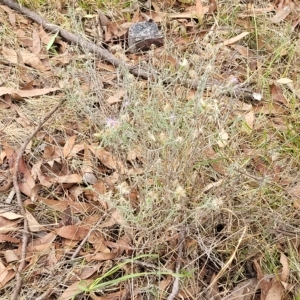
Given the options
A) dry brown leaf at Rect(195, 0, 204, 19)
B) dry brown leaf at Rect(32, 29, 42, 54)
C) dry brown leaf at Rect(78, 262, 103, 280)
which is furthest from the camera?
dry brown leaf at Rect(195, 0, 204, 19)

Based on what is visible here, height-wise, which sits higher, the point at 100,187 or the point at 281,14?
the point at 281,14

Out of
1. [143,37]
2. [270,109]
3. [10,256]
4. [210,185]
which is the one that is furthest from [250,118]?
[10,256]

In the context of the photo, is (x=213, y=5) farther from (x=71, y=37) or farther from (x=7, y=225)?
(x=7, y=225)

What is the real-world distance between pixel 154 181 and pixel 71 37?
1165 mm

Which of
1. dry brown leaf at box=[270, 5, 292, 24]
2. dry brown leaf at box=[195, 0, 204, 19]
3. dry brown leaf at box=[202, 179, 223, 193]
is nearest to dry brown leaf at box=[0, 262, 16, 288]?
dry brown leaf at box=[202, 179, 223, 193]

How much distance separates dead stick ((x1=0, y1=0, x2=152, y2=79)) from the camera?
2424 mm

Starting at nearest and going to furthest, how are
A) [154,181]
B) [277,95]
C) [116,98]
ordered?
[154,181] → [116,98] → [277,95]

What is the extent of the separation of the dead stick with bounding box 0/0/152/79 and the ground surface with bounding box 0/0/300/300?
4 centimetres

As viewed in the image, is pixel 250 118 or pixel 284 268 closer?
pixel 284 268

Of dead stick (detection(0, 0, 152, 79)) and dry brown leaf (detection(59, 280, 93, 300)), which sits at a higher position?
dead stick (detection(0, 0, 152, 79))

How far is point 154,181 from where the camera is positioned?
5.52ft

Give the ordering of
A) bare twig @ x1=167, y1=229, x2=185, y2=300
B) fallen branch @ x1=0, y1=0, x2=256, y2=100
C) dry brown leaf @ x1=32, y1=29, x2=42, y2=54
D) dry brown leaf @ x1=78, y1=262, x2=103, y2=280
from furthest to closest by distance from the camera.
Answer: dry brown leaf @ x1=32, y1=29, x2=42, y2=54 < fallen branch @ x1=0, y1=0, x2=256, y2=100 < dry brown leaf @ x1=78, y1=262, x2=103, y2=280 < bare twig @ x1=167, y1=229, x2=185, y2=300

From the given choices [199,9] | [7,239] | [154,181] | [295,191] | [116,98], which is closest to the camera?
[154,181]

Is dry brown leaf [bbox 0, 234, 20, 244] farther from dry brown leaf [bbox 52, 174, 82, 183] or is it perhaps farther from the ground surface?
dry brown leaf [bbox 52, 174, 82, 183]
